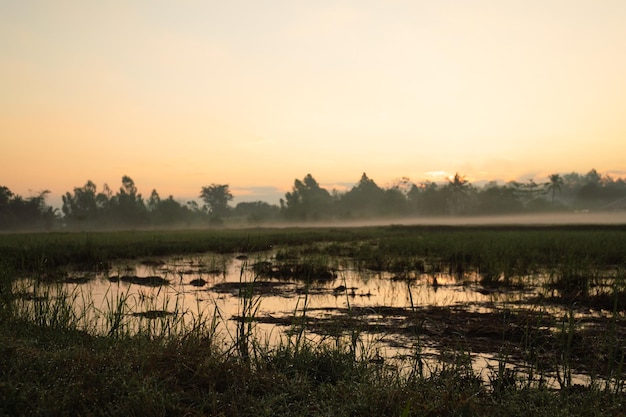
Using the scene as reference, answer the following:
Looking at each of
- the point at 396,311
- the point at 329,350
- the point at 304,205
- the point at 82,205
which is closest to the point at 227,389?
the point at 329,350

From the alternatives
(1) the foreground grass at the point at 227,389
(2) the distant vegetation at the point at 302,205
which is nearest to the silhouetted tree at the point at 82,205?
(2) the distant vegetation at the point at 302,205

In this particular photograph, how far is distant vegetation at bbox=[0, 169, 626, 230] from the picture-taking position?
9138 centimetres

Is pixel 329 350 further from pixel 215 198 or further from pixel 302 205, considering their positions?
pixel 215 198

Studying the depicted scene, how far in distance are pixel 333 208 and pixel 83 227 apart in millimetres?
60560

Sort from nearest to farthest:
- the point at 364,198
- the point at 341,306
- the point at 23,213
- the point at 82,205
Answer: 1. the point at 341,306
2. the point at 23,213
3. the point at 82,205
4. the point at 364,198

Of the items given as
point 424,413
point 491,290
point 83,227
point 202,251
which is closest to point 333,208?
point 83,227

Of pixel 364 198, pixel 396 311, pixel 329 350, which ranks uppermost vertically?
pixel 364 198

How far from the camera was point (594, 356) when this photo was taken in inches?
216

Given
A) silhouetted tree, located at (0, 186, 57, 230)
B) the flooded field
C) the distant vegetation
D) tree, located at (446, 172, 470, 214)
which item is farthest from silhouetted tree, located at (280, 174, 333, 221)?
the flooded field

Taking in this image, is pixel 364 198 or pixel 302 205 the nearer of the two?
pixel 302 205

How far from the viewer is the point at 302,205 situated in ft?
321

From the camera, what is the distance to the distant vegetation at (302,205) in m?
91.4

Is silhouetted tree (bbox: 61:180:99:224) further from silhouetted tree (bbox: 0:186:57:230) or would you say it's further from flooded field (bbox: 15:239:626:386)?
flooded field (bbox: 15:239:626:386)

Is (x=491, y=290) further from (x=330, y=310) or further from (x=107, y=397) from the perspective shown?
(x=107, y=397)
